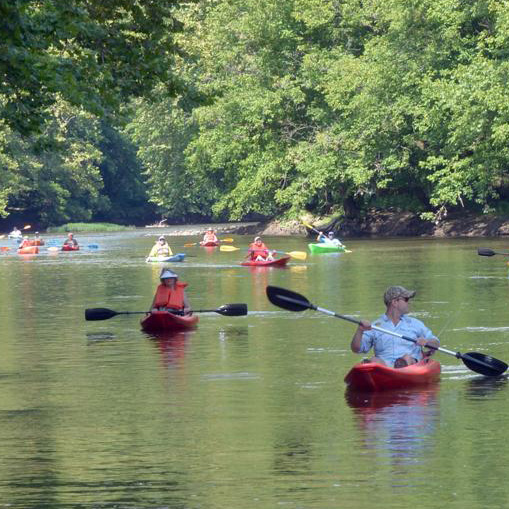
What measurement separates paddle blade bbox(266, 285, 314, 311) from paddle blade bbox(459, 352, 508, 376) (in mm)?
2369

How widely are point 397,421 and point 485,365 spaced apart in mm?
3621

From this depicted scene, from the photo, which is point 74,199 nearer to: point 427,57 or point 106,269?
point 427,57

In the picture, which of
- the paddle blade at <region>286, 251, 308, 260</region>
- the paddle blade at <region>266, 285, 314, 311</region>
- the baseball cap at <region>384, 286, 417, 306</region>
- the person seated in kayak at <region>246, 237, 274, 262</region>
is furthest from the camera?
the paddle blade at <region>286, 251, 308, 260</region>

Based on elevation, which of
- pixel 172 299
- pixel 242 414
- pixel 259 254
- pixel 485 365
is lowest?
pixel 259 254

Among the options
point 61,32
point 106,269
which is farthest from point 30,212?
point 61,32

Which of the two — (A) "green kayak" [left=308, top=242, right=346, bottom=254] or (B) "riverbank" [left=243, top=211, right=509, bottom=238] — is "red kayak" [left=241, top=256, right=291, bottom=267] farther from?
(B) "riverbank" [left=243, top=211, right=509, bottom=238]

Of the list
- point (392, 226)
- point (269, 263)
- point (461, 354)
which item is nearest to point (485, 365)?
point (461, 354)

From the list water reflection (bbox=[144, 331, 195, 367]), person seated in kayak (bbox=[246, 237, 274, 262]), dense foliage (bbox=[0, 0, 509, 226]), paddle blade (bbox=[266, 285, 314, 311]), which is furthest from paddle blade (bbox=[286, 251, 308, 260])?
paddle blade (bbox=[266, 285, 314, 311])

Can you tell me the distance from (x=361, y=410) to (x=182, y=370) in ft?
16.4

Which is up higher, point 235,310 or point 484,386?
point 235,310

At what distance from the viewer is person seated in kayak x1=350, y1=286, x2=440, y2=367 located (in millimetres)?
18562

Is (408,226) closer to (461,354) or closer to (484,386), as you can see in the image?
(461,354)

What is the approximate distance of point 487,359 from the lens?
20047 millimetres

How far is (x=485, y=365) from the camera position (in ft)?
65.7
